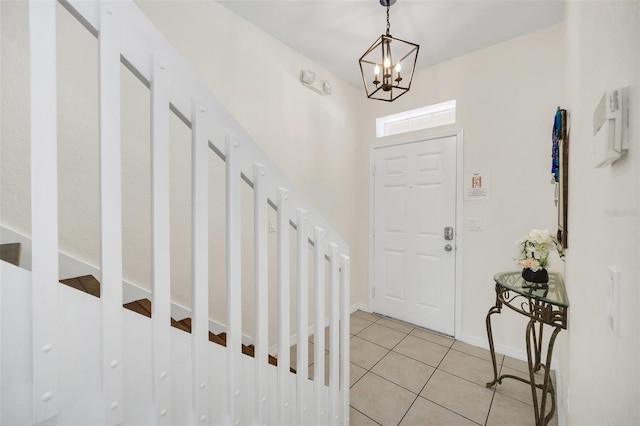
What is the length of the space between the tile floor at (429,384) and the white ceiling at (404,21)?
9.03 ft

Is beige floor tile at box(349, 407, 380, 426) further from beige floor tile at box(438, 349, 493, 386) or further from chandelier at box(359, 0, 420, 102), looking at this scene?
chandelier at box(359, 0, 420, 102)

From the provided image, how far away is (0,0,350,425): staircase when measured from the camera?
0.49 meters

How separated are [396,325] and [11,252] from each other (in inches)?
119

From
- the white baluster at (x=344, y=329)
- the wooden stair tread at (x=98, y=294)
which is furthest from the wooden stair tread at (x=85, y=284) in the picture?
the white baluster at (x=344, y=329)

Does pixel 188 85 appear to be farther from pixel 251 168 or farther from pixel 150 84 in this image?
pixel 251 168

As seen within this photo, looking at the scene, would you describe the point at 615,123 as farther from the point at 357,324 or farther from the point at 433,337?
the point at 357,324

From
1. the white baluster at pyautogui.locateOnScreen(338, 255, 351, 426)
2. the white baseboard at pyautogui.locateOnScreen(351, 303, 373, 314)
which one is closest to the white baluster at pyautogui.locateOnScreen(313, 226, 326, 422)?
the white baluster at pyautogui.locateOnScreen(338, 255, 351, 426)

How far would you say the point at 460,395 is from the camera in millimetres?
1854

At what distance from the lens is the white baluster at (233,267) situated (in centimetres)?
83

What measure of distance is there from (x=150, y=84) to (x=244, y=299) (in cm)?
184

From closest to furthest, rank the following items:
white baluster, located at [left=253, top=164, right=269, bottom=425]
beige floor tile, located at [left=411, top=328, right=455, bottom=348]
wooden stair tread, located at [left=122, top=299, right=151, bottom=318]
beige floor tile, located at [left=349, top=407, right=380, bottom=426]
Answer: white baluster, located at [left=253, top=164, right=269, bottom=425] < wooden stair tread, located at [left=122, top=299, right=151, bottom=318] < beige floor tile, located at [left=349, top=407, right=380, bottom=426] < beige floor tile, located at [left=411, top=328, right=455, bottom=348]

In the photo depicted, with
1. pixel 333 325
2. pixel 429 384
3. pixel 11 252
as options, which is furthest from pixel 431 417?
pixel 11 252

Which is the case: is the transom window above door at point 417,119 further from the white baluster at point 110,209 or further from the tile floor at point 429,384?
the white baluster at point 110,209

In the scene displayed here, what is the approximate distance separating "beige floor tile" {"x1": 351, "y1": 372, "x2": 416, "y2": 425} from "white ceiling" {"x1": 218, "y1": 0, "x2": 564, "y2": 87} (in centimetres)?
286
